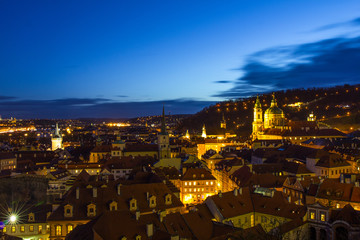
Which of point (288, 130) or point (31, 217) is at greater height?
point (288, 130)

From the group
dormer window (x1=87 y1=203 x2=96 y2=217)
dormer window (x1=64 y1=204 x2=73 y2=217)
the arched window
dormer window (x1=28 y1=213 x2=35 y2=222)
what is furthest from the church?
the arched window

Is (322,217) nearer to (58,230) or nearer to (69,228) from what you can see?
(69,228)

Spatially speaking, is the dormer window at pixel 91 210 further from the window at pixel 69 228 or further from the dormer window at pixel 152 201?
the dormer window at pixel 152 201

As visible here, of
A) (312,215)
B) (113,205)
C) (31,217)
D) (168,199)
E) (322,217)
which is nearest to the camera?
(113,205)

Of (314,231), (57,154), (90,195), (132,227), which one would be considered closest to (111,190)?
(90,195)

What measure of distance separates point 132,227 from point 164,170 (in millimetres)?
37424

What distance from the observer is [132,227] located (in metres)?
31.7

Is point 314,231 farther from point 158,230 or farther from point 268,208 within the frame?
point 158,230

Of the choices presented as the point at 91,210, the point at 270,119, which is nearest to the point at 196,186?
the point at 91,210

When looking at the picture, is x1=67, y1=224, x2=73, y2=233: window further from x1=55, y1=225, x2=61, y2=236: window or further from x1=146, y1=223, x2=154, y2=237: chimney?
x1=146, y1=223, x2=154, y2=237: chimney

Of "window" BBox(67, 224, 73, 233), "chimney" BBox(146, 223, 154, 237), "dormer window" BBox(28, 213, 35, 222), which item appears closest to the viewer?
"chimney" BBox(146, 223, 154, 237)

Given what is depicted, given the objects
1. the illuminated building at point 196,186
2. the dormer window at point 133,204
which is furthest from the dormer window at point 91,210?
the illuminated building at point 196,186

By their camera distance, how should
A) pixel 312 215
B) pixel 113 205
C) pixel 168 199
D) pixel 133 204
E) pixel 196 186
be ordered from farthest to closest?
pixel 196 186
pixel 168 199
pixel 312 215
pixel 133 204
pixel 113 205

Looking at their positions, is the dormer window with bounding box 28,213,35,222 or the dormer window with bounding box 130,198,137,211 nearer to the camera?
the dormer window with bounding box 130,198,137,211
